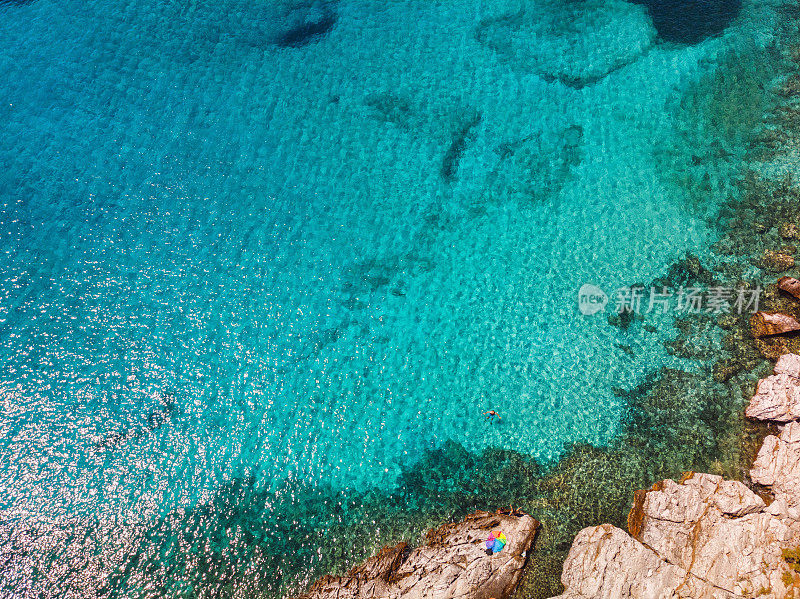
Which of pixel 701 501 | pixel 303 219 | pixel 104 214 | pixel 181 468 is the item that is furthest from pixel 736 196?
pixel 104 214

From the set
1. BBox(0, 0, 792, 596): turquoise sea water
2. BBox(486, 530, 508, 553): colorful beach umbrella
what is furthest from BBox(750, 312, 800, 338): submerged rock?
BBox(486, 530, 508, 553): colorful beach umbrella

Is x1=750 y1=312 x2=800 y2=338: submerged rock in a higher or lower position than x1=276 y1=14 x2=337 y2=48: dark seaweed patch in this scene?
lower

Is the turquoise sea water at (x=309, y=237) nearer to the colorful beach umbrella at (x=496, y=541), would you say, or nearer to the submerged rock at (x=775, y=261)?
the submerged rock at (x=775, y=261)

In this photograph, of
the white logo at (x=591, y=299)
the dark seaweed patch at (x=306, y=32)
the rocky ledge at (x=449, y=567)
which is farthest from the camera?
the dark seaweed patch at (x=306, y=32)

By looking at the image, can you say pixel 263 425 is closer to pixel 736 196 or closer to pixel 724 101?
pixel 736 196

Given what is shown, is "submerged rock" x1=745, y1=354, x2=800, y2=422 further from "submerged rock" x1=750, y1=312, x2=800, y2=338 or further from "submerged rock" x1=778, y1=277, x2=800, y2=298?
"submerged rock" x1=778, y1=277, x2=800, y2=298

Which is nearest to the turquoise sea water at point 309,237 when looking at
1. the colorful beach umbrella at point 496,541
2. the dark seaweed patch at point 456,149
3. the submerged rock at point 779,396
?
the dark seaweed patch at point 456,149
